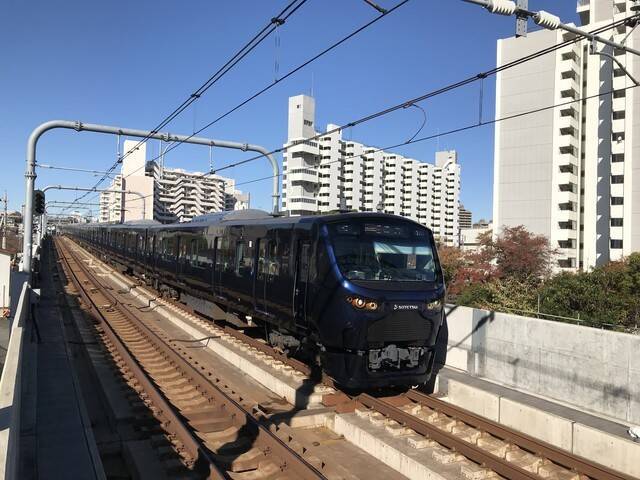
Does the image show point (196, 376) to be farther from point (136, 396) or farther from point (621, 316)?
point (621, 316)

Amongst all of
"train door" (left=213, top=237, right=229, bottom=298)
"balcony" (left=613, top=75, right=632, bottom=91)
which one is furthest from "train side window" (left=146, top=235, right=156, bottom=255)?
"balcony" (left=613, top=75, right=632, bottom=91)

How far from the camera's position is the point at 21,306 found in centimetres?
1077

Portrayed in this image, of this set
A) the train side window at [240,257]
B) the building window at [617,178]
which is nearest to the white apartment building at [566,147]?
the building window at [617,178]

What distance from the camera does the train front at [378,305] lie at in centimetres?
791

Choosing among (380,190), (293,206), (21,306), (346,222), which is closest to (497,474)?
(346,222)

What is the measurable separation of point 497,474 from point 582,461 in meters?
0.99

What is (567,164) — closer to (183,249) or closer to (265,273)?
(183,249)

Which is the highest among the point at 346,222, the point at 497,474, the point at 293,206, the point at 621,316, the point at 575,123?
the point at 575,123

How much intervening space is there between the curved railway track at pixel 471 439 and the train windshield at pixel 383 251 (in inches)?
76.7

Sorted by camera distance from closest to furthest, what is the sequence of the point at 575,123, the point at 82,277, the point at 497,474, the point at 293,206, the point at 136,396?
1. the point at 497,474
2. the point at 136,396
3. the point at 82,277
4. the point at 575,123
5. the point at 293,206

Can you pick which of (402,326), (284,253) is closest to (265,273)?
(284,253)

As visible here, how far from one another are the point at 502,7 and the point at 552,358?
19.3 feet

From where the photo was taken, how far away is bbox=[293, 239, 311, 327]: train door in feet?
29.1

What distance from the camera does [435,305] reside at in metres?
8.53
